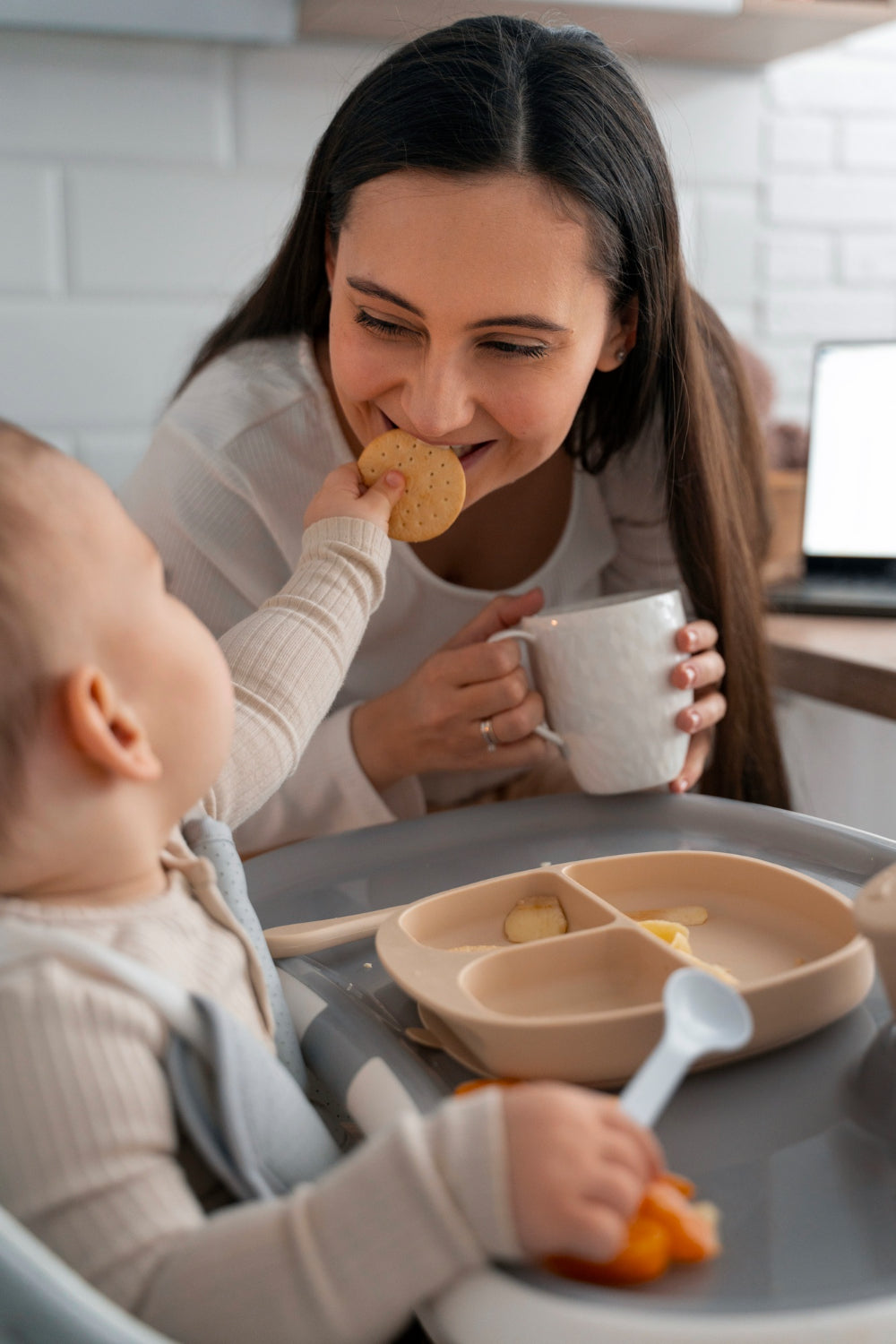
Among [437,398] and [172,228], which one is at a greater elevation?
[172,228]

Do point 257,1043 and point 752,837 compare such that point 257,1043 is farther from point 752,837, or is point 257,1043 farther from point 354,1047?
point 752,837

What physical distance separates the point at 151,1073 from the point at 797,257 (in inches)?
79.4

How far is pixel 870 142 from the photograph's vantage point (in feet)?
6.84

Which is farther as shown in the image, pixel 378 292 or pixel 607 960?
pixel 378 292

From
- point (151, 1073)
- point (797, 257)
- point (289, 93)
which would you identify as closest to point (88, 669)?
point (151, 1073)

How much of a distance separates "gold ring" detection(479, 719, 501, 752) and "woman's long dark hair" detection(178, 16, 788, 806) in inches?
10.1

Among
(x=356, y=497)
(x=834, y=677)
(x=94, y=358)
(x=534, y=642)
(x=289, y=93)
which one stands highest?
(x=289, y=93)

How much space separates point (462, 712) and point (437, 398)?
0.27 m

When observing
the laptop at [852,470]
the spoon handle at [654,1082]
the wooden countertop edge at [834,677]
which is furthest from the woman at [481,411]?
the spoon handle at [654,1082]

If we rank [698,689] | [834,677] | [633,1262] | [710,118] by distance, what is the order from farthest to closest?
1. [710,118]
2. [834,677]
3. [698,689]
4. [633,1262]

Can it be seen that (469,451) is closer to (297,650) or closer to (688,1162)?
(297,650)

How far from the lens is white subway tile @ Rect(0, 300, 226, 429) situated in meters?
1.69

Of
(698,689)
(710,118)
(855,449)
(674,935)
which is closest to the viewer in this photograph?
(674,935)

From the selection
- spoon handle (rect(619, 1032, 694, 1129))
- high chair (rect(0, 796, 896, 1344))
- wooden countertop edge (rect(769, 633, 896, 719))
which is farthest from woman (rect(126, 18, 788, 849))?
spoon handle (rect(619, 1032, 694, 1129))
